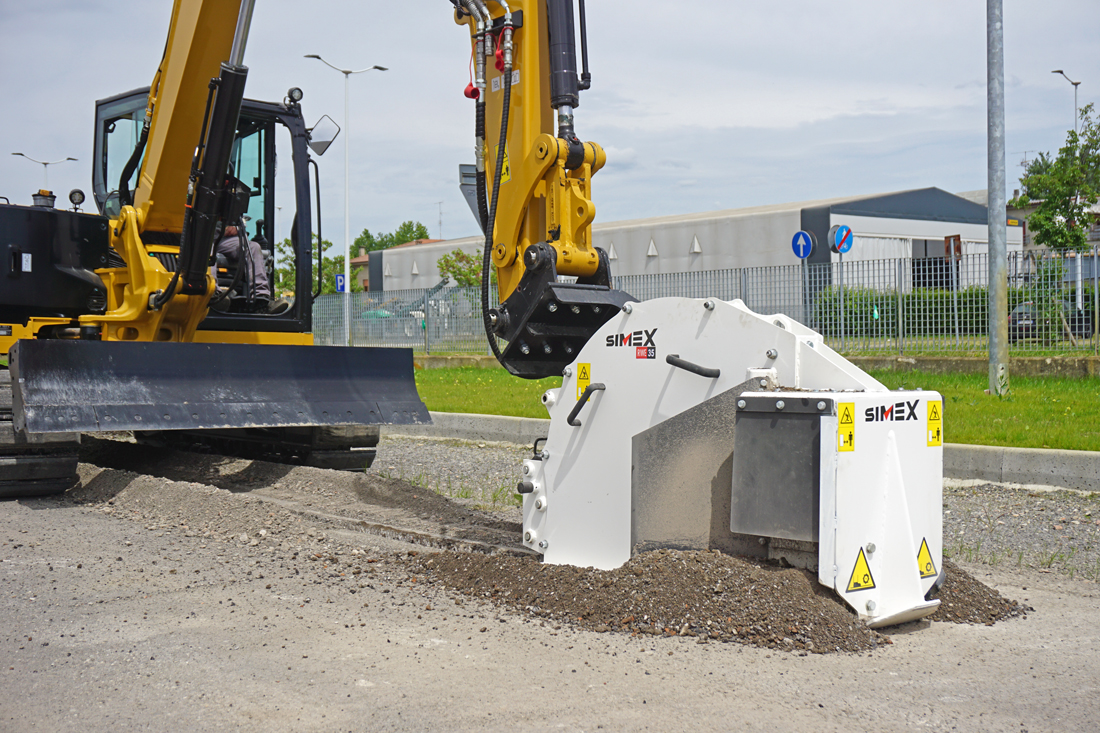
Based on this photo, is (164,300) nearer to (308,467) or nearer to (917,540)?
(308,467)

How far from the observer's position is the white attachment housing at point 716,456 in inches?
152

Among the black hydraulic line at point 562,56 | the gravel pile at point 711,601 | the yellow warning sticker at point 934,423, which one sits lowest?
the gravel pile at point 711,601

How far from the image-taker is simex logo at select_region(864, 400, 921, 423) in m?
3.86

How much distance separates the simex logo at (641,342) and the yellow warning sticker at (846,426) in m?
0.96

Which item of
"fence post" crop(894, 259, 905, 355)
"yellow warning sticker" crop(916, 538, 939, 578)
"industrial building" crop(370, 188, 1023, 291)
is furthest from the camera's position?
"industrial building" crop(370, 188, 1023, 291)

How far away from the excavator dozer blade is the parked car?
10.5 m

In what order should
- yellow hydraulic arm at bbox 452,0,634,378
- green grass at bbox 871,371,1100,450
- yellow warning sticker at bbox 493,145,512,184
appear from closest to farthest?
yellow hydraulic arm at bbox 452,0,634,378 → yellow warning sticker at bbox 493,145,512,184 → green grass at bbox 871,371,1100,450

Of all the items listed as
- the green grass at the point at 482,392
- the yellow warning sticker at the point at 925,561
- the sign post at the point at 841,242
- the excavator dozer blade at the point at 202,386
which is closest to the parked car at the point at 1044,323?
the sign post at the point at 841,242

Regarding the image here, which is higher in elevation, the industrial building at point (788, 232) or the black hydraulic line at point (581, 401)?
the industrial building at point (788, 232)

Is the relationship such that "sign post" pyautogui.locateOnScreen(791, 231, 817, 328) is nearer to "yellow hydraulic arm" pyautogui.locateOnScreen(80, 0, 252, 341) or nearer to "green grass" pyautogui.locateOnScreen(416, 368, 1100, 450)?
"green grass" pyautogui.locateOnScreen(416, 368, 1100, 450)

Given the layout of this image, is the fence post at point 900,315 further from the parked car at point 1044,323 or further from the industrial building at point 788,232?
the industrial building at point 788,232

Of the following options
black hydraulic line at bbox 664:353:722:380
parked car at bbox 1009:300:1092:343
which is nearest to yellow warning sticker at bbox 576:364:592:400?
black hydraulic line at bbox 664:353:722:380

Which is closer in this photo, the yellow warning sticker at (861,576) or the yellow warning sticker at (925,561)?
the yellow warning sticker at (861,576)

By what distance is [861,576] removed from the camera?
3893mm
